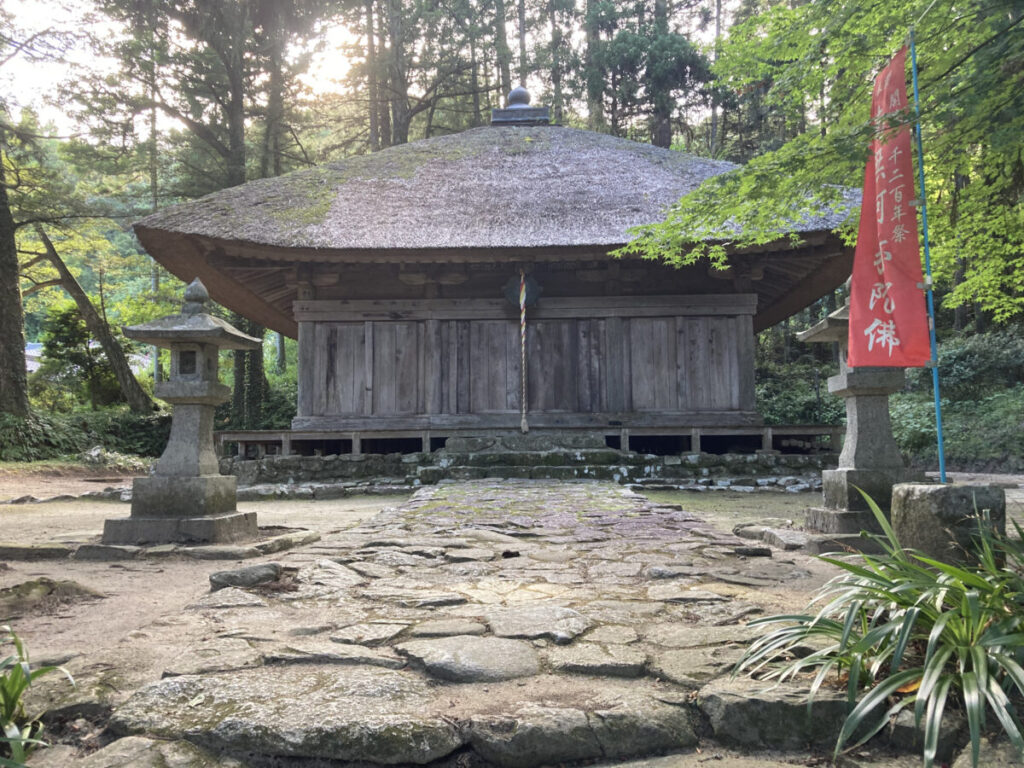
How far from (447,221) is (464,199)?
39.0 inches

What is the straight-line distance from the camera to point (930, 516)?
235cm

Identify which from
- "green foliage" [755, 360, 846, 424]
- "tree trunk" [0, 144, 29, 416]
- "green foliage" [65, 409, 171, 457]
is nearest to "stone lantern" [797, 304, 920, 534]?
"green foliage" [755, 360, 846, 424]

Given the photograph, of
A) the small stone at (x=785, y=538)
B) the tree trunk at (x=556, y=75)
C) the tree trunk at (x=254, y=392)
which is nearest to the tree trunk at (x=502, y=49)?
the tree trunk at (x=556, y=75)

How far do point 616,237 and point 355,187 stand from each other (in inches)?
191

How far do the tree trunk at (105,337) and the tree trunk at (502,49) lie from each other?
44.5ft

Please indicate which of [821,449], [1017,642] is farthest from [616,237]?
[1017,642]

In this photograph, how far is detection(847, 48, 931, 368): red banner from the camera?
121 inches

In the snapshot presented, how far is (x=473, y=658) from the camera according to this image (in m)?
2.01

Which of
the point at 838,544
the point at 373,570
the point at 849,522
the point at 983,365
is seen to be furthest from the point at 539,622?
the point at 983,365

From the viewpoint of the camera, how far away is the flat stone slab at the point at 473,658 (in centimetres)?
191

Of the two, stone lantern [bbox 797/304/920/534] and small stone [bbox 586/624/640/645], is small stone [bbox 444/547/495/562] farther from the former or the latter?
stone lantern [bbox 797/304/920/534]

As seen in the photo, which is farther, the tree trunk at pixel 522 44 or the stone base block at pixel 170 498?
the tree trunk at pixel 522 44

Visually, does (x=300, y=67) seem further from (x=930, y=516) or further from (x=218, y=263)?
(x=930, y=516)

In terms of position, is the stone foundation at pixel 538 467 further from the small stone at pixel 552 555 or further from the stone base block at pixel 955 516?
the stone base block at pixel 955 516
